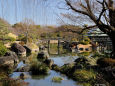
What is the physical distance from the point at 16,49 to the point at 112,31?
1111 centimetres

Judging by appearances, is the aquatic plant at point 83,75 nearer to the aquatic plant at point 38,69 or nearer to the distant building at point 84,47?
the aquatic plant at point 38,69

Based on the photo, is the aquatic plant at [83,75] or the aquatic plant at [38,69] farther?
the aquatic plant at [38,69]

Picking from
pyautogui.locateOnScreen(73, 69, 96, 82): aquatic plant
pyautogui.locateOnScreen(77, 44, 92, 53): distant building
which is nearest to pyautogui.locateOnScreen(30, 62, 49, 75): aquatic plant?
pyautogui.locateOnScreen(73, 69, 96, 82): aquatic plant

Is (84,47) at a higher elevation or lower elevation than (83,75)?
higher

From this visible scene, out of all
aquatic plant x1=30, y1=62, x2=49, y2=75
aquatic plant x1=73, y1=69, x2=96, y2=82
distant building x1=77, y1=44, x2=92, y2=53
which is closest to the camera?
aquatic plant x1=73, y1=69, x2=96, y2=82

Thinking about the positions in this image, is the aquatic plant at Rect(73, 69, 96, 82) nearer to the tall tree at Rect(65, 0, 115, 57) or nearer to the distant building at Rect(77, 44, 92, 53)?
the tall tree at Rect(65, 0, 115, 57)

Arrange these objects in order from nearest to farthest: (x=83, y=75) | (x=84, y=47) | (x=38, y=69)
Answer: (x=83, y=75)
(x=38, y=69)
(x=84, y=47)

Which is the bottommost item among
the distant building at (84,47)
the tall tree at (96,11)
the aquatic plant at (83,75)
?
the aquatic plant at (83,75)

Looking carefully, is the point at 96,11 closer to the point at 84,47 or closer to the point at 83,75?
the point at 83,75

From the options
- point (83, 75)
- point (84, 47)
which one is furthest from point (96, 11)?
point (84, 47)

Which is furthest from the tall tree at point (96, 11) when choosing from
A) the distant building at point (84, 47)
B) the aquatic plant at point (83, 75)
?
the distant building at point (84, 47)

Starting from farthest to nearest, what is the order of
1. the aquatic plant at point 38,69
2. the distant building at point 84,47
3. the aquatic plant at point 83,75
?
the distant building at point 84,47
the aquatic plant at point 38,69
the aquatic plant at point 83,75

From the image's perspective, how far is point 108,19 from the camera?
7.92 meters

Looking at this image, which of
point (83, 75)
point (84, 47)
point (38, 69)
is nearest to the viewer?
point (83, 75)
